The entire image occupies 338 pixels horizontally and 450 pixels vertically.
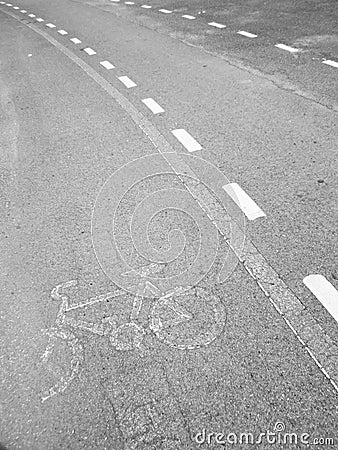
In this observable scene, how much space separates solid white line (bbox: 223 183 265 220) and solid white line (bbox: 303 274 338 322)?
929 millimetres

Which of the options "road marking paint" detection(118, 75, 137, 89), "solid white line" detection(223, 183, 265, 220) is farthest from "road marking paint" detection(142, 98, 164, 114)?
"solid white line" detection(223, 183, 265, 220)

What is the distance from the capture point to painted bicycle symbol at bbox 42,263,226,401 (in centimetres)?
308

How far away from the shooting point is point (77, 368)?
297 centimetres

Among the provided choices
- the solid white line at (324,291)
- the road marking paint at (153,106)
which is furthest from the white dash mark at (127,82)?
the solid white line at (324,291)

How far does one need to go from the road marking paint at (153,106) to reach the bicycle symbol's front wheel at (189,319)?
13.2 feet

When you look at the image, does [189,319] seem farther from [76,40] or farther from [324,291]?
[76,40]

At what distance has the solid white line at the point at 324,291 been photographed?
3.18 metres

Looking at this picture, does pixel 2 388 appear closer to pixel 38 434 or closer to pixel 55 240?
pixel 38 434

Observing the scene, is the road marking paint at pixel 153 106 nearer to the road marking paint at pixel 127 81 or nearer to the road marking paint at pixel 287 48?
the road marking paint at pixel 127 81

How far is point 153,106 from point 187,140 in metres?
1.53

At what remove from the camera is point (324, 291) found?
10.9ft

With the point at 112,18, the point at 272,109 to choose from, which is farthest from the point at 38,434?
the point at 112,18

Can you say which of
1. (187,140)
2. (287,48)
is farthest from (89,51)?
(187,140)

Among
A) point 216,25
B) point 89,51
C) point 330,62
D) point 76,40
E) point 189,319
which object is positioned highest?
point 330,62
